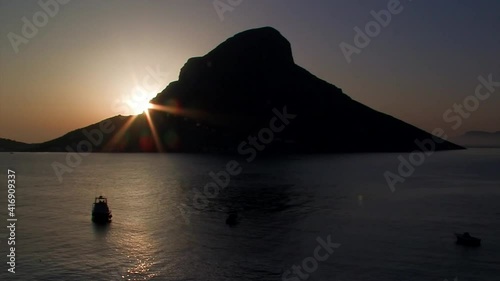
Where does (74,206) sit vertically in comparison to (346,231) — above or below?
above

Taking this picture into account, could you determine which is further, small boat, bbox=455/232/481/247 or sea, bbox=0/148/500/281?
small boat, bbox=455/232/481/247

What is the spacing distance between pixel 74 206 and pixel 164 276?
58891 millimetres

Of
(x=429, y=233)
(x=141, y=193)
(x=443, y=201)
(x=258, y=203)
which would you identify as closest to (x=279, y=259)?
(x=429, y=233)

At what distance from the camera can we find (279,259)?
5131 cm

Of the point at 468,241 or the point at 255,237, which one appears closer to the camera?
the point at 468,241

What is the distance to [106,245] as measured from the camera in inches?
2324

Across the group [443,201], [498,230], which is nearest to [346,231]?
[498,230]

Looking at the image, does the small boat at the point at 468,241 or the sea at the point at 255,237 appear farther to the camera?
the small boat at the point at 468,241

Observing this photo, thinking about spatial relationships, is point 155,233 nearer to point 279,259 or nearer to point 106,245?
point 106,245

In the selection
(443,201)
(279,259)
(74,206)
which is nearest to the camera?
(279,259)

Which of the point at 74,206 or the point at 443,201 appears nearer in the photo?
the point at 74,206

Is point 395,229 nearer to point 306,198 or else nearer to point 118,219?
point 306,198

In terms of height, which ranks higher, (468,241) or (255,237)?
(255,237)

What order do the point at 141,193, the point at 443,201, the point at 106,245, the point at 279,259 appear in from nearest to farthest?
the point at 279,259 < the point at 106,245 < the point at 443,201 < the point at 141,193
